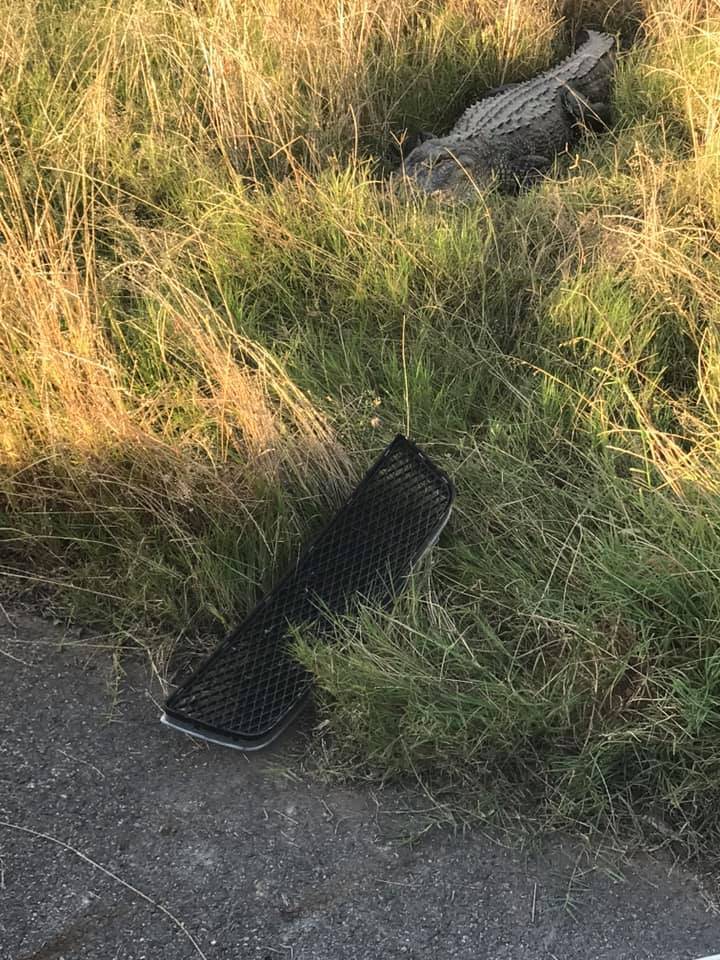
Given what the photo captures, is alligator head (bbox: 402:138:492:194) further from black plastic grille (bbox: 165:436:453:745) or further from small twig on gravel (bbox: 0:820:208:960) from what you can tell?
small twig on gravel (bbox: 0:820:208:960)

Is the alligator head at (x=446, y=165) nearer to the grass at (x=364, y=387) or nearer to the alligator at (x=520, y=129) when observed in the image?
the alligator at (x=520, y=129)

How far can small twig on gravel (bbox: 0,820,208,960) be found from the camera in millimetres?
1727

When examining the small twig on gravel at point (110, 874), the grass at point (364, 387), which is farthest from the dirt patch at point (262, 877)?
the grass at point (364, 387)

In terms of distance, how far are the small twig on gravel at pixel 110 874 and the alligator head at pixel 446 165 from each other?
2.58 metres

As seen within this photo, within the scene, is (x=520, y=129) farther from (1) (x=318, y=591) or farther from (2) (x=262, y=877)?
(2) (x=262, y=877)

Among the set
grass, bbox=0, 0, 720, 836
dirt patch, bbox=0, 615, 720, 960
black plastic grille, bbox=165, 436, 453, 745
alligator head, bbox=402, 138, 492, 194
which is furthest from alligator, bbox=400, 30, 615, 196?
dirt patch, bbox=0, 615, 720, 960

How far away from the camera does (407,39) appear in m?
A: 4.28

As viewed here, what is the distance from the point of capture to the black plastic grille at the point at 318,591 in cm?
209

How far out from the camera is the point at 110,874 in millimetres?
1819

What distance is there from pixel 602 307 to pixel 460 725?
1.49 meters

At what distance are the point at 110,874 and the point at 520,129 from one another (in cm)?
354

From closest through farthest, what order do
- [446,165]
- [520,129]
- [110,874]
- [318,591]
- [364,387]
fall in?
1. [110,874]
2. [318,591]
3. [364,387]
4. [446,165]
5. [520,129]

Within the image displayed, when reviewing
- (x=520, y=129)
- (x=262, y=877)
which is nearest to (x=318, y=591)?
(x=262, y=877)

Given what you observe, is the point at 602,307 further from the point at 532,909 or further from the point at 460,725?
the point at 532,909
